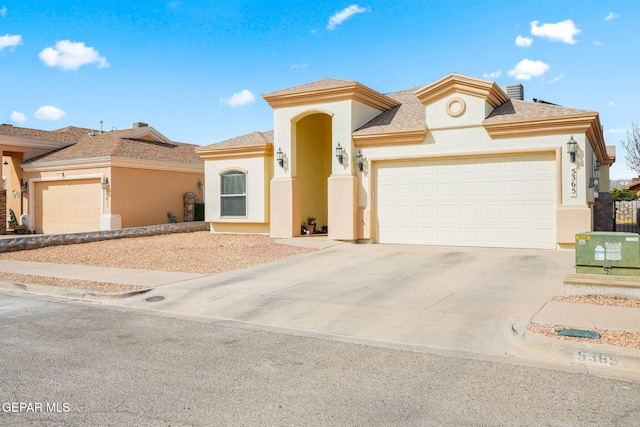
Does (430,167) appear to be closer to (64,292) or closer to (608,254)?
(608,254)

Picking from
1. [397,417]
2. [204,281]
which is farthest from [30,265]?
[397,417]

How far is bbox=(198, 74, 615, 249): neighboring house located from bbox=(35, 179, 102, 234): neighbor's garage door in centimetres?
815

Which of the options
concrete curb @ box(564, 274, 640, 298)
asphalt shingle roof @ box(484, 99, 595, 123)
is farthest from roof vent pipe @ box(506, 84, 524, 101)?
concrete curb @ box(564, 274, 640, 298)

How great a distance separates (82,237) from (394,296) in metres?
14.7

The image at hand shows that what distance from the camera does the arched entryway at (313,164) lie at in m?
19.6

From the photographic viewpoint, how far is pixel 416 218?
1633 cm

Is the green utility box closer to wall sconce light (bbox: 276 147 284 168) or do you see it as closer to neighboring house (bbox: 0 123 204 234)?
wall sconce light (bbox: 276 147 284 168)

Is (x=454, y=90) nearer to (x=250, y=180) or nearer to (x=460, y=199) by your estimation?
(x=460, y=199)

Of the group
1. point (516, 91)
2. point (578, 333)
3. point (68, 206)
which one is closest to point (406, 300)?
point (578, 333)

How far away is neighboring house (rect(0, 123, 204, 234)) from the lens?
23.8 meters

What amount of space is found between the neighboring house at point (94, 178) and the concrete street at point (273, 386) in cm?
1741

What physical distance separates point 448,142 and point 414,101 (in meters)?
4.56

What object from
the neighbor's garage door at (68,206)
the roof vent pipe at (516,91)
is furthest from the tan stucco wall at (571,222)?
the neighbor's garage door at (68,206)

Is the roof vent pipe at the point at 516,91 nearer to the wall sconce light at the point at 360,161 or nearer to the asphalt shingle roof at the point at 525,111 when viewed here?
the asphalt shingle roof at the point at 525,111
